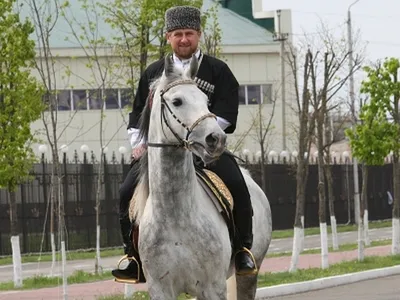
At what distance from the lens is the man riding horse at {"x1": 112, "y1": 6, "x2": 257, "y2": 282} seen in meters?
8.89

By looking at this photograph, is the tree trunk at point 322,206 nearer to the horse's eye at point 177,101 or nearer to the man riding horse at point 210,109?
the man riding horse at point 210,109

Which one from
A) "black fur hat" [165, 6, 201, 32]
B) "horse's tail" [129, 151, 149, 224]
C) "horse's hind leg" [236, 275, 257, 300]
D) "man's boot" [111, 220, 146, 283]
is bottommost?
"horse's hind leg" [236, 275, 257, 300]

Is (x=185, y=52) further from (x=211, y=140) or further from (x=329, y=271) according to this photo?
(x=329, y=271)

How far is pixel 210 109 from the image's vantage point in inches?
359

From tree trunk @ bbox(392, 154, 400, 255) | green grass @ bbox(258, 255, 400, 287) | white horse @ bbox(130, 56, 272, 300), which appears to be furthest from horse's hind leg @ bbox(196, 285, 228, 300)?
tree trunk @ bbox(392, 154, 400, 255)

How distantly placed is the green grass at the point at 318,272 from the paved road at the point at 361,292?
2.85 ft

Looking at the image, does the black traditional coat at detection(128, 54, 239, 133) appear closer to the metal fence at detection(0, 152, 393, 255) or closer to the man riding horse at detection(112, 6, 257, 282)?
the man riding horse at detection(112, 6, 257, 282)

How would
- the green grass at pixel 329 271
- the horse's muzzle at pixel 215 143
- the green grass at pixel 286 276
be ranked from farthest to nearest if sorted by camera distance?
the green grass at pixel 286 276 → the green grass at pixel 329 271 → the horse's muzzle at pixel 215 143

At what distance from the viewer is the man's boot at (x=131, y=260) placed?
877cm

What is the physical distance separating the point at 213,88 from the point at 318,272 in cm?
1321

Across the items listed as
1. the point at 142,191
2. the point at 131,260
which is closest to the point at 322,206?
the point at 131,260

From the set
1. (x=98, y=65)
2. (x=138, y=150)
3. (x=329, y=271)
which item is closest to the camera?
(x=138, y=150)

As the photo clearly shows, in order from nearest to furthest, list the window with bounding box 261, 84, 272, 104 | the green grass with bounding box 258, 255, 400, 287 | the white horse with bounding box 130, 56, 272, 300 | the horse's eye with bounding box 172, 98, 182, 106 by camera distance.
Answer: the horse's eye with bounding box 172, 98, 182, 106, the white horse with bounding box 130, 56, 272, 300, the green grass with bounding box 258, 255, 400, 287, the window with bounding box 261, 84, 272, 104

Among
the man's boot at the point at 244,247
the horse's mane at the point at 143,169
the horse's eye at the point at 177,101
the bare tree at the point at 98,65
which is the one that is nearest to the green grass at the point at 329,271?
the bare tree at the point at 98,65
